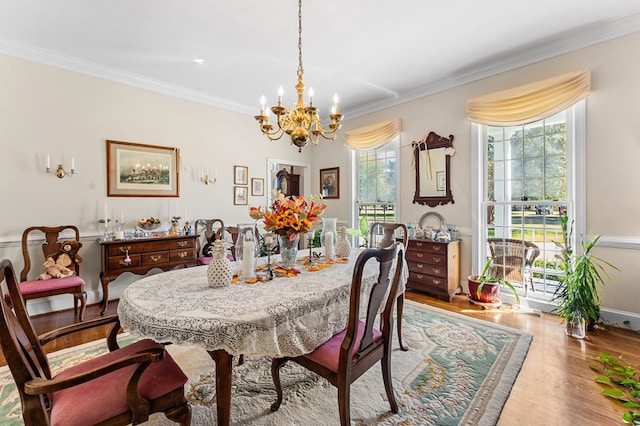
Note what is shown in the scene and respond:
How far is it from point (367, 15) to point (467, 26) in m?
1.03

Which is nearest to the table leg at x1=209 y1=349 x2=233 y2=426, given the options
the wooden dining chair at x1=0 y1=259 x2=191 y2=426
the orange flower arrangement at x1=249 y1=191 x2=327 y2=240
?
the wooden dining chair at x1=0 y1=259 x2=191 y2=426

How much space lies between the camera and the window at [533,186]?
3.16 m

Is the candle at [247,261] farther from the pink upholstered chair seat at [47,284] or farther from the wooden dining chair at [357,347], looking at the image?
the pink upholstered chair seat at [47,284]

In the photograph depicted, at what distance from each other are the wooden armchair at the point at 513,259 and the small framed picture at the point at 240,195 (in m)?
3.88

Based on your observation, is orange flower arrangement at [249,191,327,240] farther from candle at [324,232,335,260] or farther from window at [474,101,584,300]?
window at [474,101,584,300]

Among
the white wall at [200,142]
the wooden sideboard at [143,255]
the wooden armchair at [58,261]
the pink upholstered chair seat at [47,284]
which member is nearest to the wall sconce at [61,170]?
the white wall at [200,142]

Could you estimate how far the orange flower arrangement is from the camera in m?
1.96

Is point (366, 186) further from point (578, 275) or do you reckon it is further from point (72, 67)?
point (72, 67)

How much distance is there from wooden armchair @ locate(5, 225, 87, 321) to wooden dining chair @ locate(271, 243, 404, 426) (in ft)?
8.52

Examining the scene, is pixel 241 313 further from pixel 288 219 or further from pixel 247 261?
pixel 288 219

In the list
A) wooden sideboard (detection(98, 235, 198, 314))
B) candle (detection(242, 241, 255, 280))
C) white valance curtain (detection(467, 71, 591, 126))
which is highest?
white valance curtain (detection(467, 71, 591, 126))

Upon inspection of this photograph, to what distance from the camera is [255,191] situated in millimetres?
5246

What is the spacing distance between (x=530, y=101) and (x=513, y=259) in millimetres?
1904

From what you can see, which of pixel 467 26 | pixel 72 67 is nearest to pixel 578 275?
pixel 467 26
